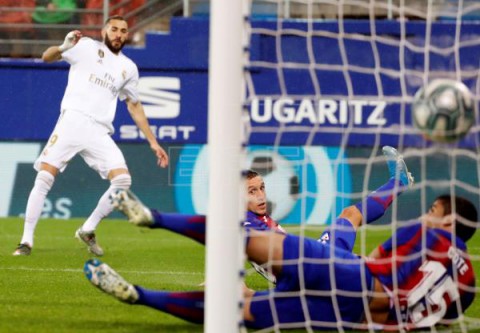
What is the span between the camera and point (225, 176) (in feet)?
14.8

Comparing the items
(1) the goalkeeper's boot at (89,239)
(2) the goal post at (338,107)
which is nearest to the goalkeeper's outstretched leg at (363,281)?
(1) the goalkeeper's boot at (89,239)

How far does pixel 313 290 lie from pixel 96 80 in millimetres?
4775

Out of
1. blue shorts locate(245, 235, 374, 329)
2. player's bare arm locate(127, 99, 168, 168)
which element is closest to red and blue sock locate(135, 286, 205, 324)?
blue shorts locate(245, 235, 374, 329)

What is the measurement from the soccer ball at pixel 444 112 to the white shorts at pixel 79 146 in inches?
178

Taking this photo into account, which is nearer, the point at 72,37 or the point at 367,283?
the point at 367,283

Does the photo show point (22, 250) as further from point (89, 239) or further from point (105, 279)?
point (105, 279)

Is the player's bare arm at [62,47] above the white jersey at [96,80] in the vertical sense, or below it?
above

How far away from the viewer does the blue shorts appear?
510cm

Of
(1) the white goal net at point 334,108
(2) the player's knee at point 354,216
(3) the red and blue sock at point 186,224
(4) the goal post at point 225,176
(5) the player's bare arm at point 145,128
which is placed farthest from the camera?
(1) the white goal net at point 334,108

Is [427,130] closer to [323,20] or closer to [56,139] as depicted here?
[56,139]

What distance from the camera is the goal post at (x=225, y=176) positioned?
4488 mm

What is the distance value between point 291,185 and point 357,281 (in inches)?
294

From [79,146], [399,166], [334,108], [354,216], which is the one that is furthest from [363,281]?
[334,108]

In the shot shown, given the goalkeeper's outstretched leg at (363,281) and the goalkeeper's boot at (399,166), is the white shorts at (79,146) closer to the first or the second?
the goalkeeper's boot at (399,166)
